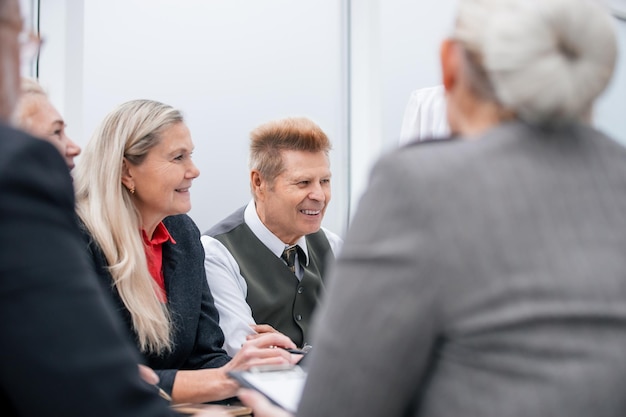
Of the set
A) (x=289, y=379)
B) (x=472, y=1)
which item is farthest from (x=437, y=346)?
(x=289, y=379)

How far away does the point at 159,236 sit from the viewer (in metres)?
2.20

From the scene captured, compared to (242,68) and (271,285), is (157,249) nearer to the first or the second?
(271,285)

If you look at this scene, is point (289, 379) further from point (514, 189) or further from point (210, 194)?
point (210, 194)

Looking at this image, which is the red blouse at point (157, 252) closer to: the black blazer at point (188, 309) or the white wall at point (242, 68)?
the black blazer at point (188, 309)

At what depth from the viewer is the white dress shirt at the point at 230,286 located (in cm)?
228

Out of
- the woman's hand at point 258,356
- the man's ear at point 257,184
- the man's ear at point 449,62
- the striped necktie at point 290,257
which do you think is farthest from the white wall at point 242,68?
the man's ear at point 449,62

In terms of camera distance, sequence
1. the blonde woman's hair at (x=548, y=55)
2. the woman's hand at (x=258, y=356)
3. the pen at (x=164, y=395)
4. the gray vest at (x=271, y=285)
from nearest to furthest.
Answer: the blonde woman's hair at (x=548, y=55) < the pen at (x=164, y=395) < the woman's hand at (x=258, y=356) < the gray vest at (x=271, y=285)

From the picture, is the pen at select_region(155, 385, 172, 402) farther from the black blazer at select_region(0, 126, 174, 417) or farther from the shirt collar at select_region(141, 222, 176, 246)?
the black blazer at select_region(0, 126, 174, 417)

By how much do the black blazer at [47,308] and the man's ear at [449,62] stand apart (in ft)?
1.67

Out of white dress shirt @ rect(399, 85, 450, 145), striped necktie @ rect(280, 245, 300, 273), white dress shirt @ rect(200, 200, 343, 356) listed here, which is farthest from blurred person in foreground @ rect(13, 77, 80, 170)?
white dress shirt @ rect(399, 85, 450, 145)

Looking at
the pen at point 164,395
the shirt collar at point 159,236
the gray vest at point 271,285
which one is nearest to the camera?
the pen at point 164,395

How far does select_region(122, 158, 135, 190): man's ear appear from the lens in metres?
2.14

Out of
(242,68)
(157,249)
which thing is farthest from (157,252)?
(242,68)

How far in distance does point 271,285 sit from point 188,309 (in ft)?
1.50
